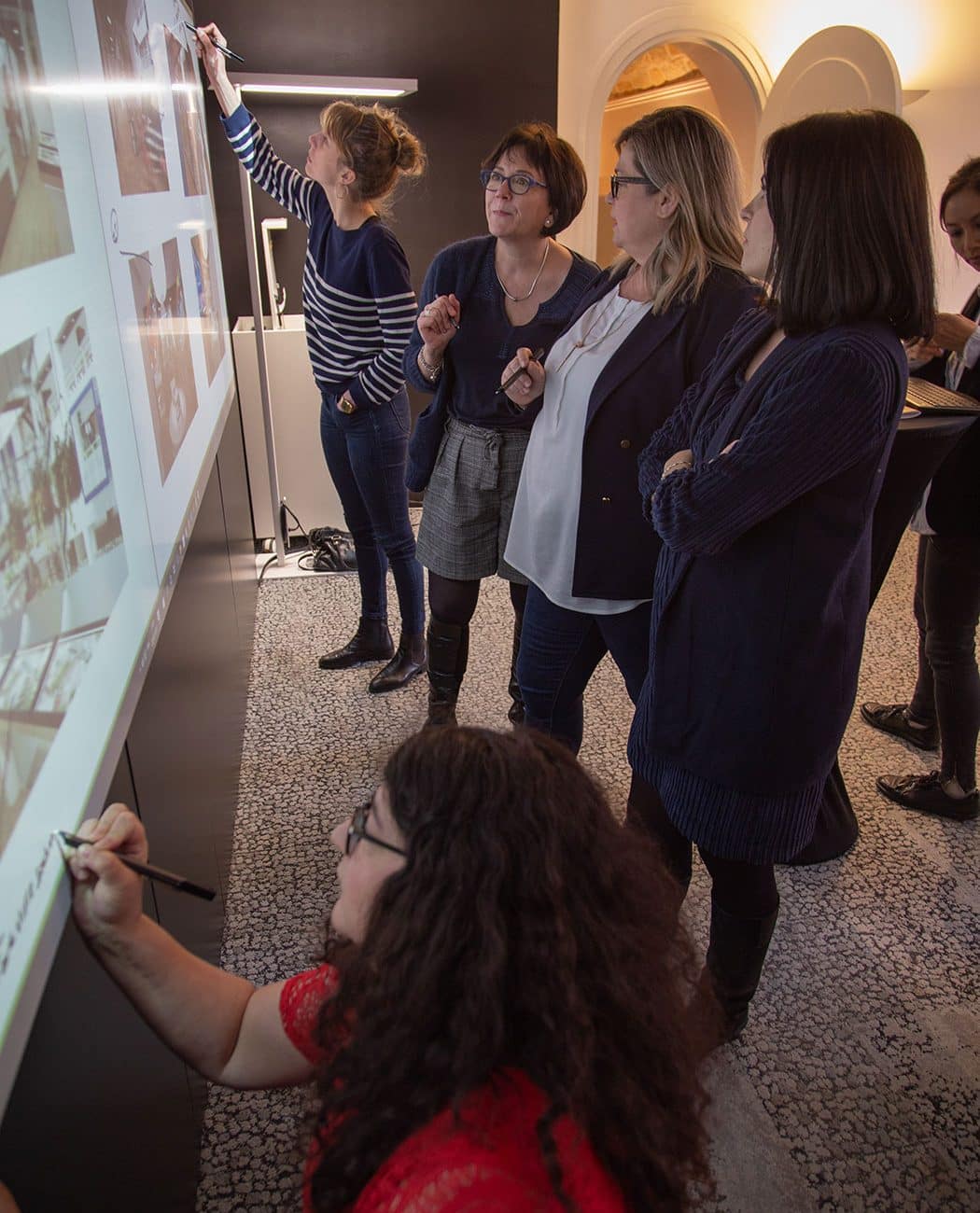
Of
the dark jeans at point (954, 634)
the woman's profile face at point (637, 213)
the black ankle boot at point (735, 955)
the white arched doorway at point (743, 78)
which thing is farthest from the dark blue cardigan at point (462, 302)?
the white arched doorway at point (743, 78)

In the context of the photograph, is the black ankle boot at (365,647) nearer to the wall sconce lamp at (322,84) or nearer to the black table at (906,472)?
the black table at (906,472)

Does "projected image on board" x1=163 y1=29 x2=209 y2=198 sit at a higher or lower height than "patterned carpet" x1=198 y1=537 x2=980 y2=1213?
higher

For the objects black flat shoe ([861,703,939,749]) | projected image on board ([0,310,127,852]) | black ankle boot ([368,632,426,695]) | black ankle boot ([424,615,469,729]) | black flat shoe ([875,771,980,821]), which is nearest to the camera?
projected image on board ([0,310,127,852])

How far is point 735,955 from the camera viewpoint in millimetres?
1619

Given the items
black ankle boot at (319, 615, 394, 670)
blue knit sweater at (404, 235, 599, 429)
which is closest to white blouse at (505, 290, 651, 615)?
blue knit sweater at (404, 235, 599, 429)

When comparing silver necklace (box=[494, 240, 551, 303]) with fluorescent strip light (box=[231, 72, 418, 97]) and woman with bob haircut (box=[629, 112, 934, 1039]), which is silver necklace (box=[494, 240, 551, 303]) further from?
fluorescent strip light (box=[231, 72, 418, 97])

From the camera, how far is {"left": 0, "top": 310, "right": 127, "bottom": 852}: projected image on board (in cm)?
78

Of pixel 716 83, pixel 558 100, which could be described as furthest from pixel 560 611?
pixel 716 83

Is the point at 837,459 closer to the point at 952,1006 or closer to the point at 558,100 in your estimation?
the point at 952,1006

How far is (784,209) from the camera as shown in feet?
3.95

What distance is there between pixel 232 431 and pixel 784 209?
232cm

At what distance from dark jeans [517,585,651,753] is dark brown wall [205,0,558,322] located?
294 centimetres

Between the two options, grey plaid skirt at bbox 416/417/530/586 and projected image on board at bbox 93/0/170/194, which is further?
grey plaid skirt at bbox 416/417/530/586

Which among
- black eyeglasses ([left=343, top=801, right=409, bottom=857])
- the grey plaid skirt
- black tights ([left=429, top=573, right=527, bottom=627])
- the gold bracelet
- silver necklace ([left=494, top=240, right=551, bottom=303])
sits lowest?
black tights ([left=429, top=573, right=527, bottom=627])
